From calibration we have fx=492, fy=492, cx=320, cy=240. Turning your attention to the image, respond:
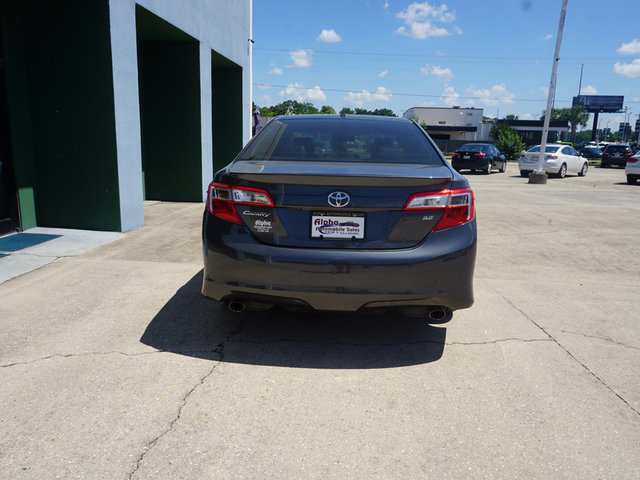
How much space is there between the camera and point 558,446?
96.1 inches

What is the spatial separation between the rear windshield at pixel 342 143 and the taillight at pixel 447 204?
52 centimetres

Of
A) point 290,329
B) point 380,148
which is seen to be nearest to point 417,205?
point 380,148

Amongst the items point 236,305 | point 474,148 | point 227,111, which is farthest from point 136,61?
point 474,148

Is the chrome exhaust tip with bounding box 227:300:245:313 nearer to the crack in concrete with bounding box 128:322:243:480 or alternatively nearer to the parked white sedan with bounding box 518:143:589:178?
the crack in concrete with bounding box 128:322:243:480

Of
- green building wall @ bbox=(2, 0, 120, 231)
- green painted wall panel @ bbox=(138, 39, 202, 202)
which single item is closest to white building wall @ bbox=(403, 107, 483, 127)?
green painted wall panel @ bbox=(138, 39, 202, 202)

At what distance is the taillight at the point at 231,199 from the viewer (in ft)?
10.1

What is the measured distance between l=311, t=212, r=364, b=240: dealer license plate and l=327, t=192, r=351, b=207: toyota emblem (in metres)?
0.06

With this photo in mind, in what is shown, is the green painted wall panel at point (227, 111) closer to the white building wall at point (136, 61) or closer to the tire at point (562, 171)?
the white building wall at point (136, 61)

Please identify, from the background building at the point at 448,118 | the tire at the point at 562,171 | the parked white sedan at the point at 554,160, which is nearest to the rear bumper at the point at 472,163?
the parked white sedan at the point at 554,160

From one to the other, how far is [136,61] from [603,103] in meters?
144

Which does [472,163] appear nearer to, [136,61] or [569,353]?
[136,61]

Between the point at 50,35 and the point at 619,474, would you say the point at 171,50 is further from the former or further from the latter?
the point at 619,474

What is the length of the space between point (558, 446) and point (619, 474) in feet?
0.90

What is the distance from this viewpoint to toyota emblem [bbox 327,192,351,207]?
3.01 meters
